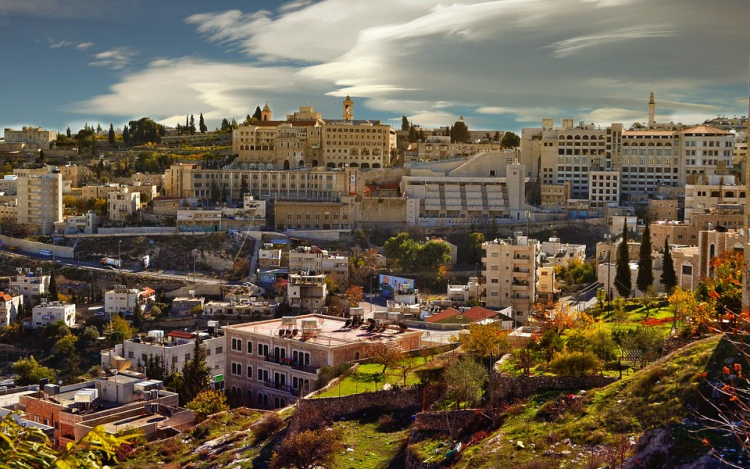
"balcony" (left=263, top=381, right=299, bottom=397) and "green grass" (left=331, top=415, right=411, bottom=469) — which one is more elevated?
"green grass" (left=331, top=415, right=411, bottom=469)

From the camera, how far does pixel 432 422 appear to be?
14.0 meters

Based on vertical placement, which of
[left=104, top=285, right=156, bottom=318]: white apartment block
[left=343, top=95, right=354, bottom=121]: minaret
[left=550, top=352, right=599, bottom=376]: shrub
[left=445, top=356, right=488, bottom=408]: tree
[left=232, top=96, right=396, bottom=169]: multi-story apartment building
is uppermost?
[left=343, top=95, right=354, bottom=121]: minaret

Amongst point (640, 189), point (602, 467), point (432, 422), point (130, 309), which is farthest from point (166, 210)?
point (602, 467)

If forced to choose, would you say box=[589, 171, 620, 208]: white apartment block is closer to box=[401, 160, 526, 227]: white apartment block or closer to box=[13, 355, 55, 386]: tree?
box=[401, 160, 526, 227]: white apartment block

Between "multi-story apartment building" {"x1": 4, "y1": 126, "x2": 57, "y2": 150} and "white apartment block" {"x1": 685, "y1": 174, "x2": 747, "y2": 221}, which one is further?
"multi-story apartment building" {"x1": 4, "y1": 126, "x2": 57, "y2": 150}

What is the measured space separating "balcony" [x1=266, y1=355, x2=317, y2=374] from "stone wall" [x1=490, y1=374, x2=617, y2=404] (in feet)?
22.8

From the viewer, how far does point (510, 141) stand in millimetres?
59906

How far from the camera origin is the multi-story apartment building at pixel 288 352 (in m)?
20.3

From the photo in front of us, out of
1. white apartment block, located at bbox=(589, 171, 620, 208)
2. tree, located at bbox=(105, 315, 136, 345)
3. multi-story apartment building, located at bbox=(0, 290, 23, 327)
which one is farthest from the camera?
white apartment block, located at bbox=(589, 171, 620, 208)

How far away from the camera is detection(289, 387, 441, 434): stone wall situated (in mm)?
15922

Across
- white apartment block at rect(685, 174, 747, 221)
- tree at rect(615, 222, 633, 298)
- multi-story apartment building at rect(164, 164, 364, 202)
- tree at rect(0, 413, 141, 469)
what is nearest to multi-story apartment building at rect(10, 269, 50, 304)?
multi-story apartment building at rect(164, 164, 364, 202)

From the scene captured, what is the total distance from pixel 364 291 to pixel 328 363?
1920 cm

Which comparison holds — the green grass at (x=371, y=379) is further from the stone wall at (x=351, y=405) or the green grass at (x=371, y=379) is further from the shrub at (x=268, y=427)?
the shrub at (x=268, y=427)

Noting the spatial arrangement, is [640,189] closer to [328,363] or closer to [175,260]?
[175,260]
